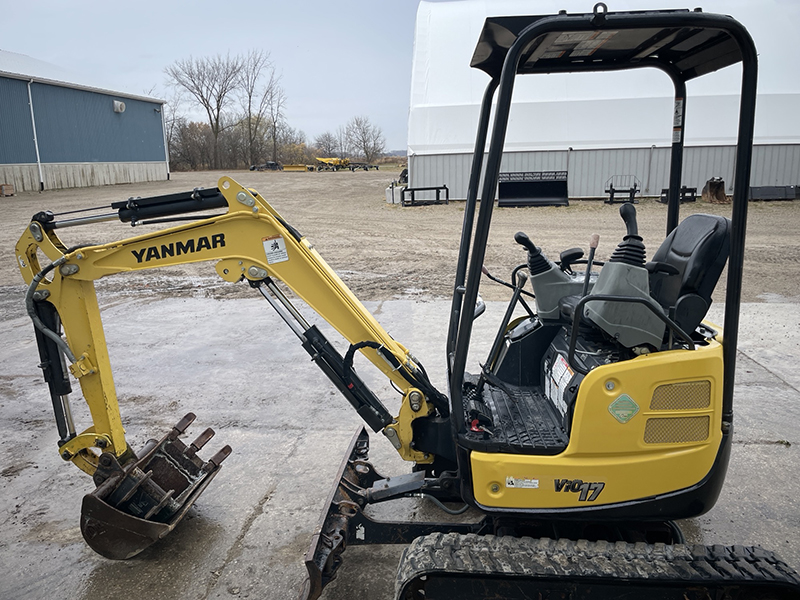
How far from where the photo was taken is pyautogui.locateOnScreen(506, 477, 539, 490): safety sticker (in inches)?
107

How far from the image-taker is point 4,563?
10.8ft

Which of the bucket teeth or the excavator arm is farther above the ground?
the excavator arm

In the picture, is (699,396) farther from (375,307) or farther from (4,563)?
(375,307)

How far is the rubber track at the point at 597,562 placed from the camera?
7.89ft

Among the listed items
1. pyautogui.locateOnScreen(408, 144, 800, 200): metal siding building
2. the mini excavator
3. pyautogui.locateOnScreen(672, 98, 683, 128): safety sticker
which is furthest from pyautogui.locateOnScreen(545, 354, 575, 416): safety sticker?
pyautogui.locateOnScreen(408, 144, 800, 200): metal siding building

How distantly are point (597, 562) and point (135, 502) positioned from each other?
2.34 meters

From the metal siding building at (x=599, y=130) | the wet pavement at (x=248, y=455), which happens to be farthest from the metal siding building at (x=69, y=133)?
the wet pavement at (x=248, y=455)

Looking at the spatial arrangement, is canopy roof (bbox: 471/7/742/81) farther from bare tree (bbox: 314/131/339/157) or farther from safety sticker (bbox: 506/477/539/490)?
bare tree (bbox: 314/131/339/157)

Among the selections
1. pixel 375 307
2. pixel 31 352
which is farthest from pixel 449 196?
pixel 31 352

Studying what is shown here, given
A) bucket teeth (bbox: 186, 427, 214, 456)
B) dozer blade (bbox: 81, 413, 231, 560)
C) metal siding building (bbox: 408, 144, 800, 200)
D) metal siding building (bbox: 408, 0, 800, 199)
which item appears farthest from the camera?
metal siding building (bbox: 408, 0, 800, 199)

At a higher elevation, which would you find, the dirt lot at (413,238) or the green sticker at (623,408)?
the green sticker at (623,408)

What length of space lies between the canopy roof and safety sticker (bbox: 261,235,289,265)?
4.47 ft

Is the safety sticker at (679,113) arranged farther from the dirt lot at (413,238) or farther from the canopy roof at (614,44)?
the dirt lot at (413,238)

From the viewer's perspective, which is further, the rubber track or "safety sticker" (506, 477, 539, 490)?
"safety sticker" (506, 477, 539, 490)
